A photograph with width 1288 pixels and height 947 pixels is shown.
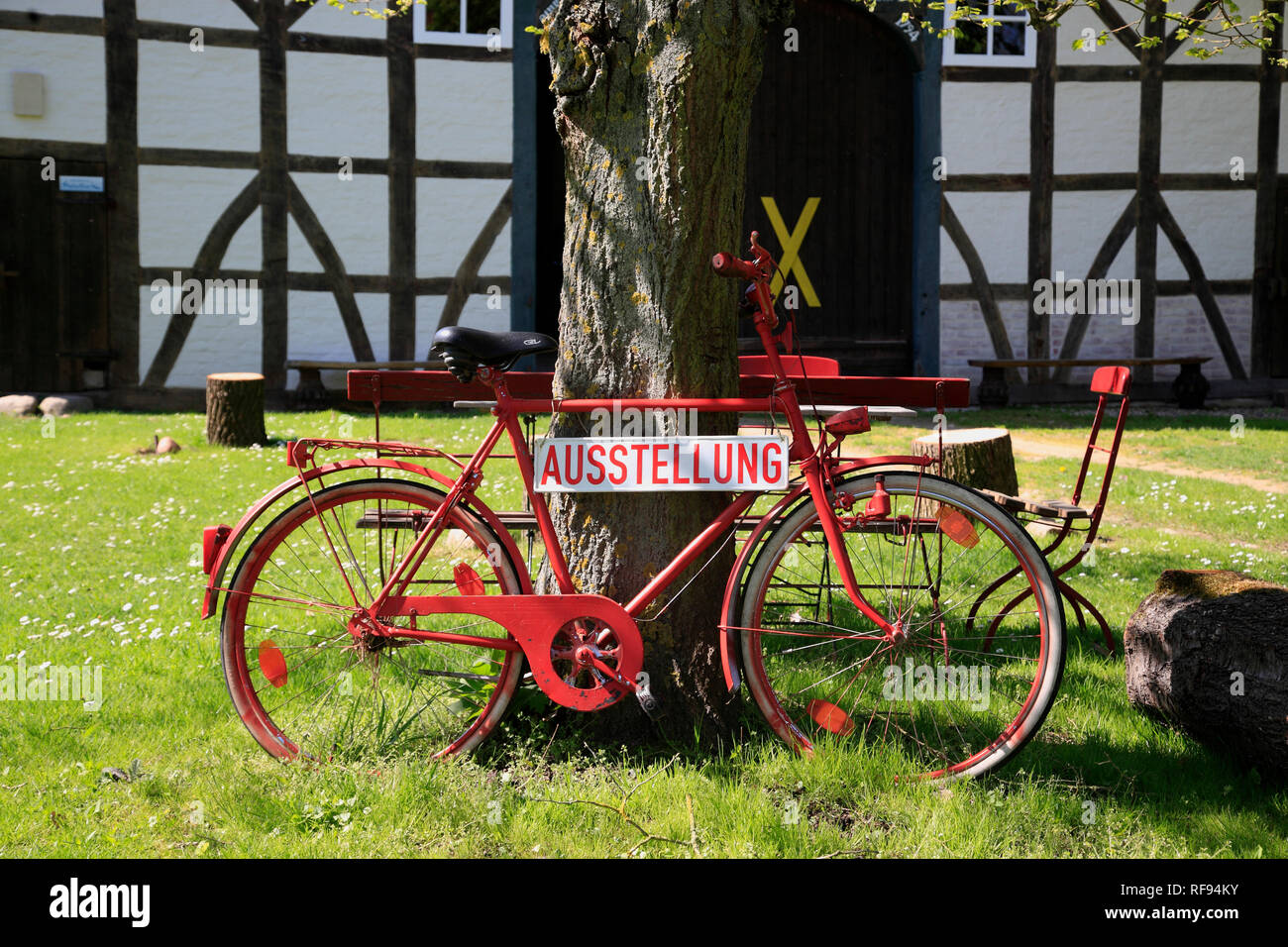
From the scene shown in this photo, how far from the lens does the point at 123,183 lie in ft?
36.2

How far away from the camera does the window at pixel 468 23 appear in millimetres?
11477

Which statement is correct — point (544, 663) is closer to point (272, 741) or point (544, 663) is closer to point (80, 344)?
point (272, 741)

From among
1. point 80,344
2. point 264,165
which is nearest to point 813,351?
point 264,165

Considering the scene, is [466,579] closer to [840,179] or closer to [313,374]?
[313,374]

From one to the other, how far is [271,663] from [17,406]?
8.62m

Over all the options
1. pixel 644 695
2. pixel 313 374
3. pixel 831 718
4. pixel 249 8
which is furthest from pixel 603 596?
pixel 249 8

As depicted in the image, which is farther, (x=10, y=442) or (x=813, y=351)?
(x=813, y=351)

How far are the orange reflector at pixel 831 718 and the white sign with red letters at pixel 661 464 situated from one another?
604 mm

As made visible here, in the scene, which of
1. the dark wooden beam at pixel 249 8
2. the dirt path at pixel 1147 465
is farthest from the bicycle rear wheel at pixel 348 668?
the dark wooden beam at pixel 249 8

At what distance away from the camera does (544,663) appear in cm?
314

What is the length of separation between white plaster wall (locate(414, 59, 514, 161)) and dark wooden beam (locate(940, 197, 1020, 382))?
451 centimetres

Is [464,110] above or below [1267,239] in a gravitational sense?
above
